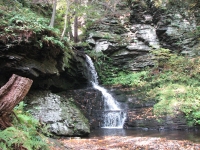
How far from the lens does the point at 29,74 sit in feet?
30.9

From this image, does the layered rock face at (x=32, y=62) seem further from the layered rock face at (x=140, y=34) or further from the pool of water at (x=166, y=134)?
the layered rock face at (x=140, y=34)

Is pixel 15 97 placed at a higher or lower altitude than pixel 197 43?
lower

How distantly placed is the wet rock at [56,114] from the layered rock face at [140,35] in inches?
373

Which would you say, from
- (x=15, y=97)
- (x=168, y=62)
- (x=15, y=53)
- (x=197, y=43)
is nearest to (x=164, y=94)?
(x=168, y=62)

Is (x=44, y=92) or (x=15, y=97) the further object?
(x=44, y=92)

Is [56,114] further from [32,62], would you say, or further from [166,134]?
[166,134]

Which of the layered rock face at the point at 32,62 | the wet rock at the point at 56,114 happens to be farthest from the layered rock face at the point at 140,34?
the wet rock at the point at 56,114

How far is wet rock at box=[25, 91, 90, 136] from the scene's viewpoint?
8906 mm

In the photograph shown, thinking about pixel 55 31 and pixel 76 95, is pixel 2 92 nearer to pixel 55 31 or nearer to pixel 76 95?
pixel 55 31

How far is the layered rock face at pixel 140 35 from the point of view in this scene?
1858cm

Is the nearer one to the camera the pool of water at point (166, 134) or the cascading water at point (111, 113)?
the pool of water at point (166, 134)

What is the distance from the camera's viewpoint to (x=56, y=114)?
9398 mm

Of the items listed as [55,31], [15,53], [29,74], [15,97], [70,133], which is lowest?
[70,133]

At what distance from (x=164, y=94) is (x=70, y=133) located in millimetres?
6684
